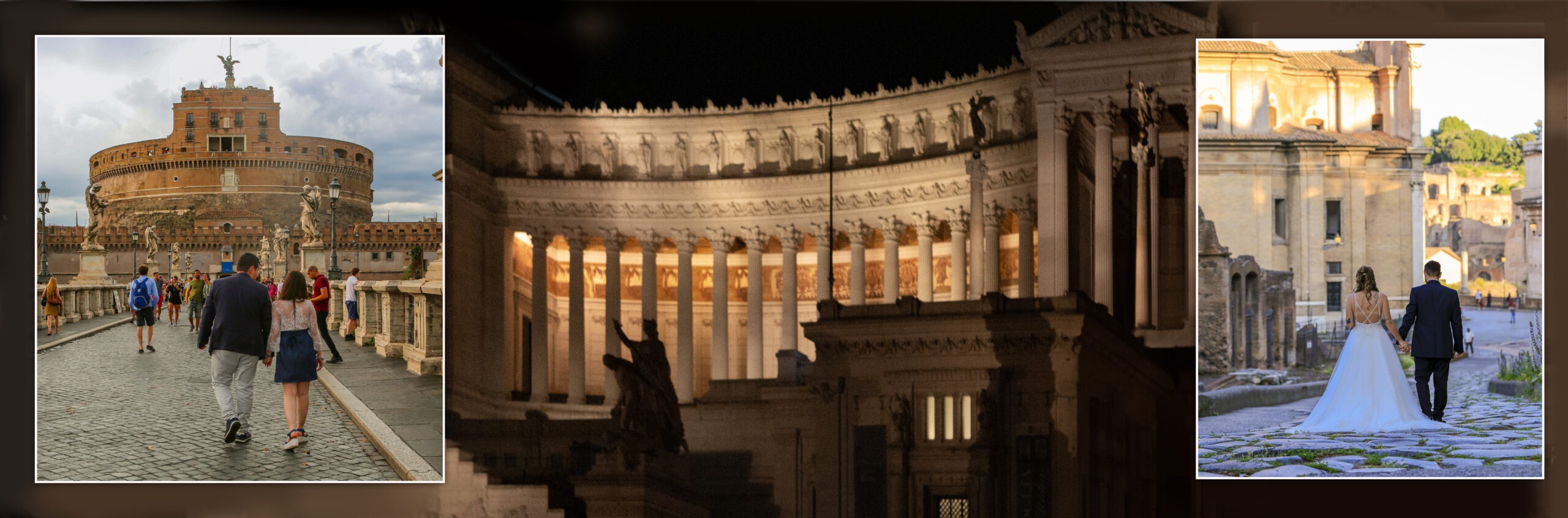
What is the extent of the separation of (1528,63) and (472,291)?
9.45 meters

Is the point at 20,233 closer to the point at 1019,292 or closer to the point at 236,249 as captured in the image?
the point at 236,249

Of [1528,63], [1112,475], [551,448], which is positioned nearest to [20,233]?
[551,448]

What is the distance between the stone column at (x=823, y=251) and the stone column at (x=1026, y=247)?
166cm

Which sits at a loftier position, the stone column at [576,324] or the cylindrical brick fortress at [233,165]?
the cylindrical brick fortress at [233,165]

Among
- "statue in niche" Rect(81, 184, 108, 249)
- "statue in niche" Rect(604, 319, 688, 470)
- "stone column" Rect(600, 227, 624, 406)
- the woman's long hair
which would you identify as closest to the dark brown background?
"statue in niche" Rect(81, 184, 108, 249)

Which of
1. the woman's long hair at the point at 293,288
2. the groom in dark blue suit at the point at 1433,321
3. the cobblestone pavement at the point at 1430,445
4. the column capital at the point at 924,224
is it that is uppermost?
the column capital at the point at 924,224

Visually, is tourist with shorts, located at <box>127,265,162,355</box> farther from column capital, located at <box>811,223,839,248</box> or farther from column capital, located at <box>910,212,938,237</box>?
column capital, located at <box>910,212,938,237</box>

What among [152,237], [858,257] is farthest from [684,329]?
[152,237]

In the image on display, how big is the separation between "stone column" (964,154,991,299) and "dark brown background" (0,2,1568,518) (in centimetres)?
158

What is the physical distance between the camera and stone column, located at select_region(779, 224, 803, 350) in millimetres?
11164

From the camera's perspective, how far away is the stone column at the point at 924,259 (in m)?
11.0

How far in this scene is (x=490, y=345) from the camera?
1102 centimetres

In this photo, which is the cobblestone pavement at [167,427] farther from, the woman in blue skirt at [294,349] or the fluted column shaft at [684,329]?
the fluted column shaft at [684,329]

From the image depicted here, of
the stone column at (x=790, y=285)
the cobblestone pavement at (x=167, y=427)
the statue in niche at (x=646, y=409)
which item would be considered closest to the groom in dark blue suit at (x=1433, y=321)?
the stone column at (x=790, y=285)
